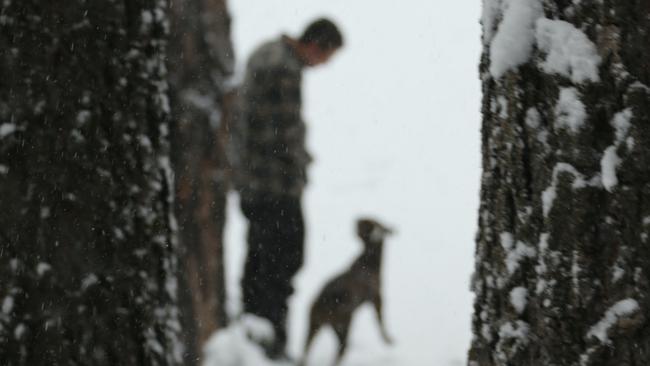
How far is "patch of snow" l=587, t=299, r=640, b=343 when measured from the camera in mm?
1866

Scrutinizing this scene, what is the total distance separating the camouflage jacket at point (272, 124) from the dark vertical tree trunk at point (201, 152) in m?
0.15

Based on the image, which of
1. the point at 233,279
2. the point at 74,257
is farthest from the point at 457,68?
the point at 74,257

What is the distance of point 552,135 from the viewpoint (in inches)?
76.6

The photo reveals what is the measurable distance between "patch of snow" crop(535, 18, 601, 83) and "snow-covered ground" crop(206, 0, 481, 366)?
14.4 feet

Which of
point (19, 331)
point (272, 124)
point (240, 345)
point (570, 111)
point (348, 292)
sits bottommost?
point (240, 345)

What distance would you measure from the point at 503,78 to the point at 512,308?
0.44m

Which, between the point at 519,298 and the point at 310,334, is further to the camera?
the point at 310,334

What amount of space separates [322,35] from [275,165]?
79 centimetres

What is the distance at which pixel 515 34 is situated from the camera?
1993mm

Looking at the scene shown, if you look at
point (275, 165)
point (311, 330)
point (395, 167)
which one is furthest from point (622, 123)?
point (395, 167)

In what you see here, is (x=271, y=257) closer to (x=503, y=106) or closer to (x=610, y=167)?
(x=503, y=106)

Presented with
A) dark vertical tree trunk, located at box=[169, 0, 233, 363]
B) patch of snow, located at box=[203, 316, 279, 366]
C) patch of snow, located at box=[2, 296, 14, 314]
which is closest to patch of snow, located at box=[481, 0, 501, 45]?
patch of snow, located at box=[2, 296, 14, 314]

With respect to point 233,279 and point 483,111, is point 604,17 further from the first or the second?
point 233,279

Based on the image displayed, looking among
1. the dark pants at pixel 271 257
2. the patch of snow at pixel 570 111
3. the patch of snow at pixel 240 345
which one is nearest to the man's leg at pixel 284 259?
the dark pants at pixel 271 257
